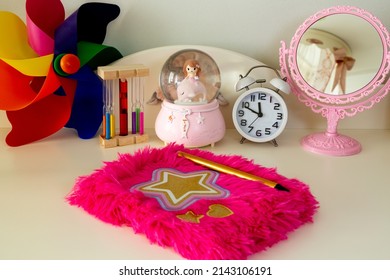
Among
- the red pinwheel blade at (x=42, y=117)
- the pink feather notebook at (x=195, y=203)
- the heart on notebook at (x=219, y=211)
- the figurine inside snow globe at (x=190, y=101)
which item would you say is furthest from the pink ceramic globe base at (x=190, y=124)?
the heart on notebook at (x=219, y=211)

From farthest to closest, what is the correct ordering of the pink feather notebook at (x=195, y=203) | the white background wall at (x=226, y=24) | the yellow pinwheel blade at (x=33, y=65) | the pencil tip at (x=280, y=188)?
the white background wall at (x=226, y=24) < the yellow pinwheel blade at (x=33, y=65) < the pencil tip at (x=280, y=188) < the pink feather notebook at (x=195, y=203)

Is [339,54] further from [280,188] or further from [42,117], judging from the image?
[42,117]

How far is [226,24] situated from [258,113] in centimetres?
25

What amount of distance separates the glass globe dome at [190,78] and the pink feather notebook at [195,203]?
7.0 inches

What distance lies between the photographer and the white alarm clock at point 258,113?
3.84ft

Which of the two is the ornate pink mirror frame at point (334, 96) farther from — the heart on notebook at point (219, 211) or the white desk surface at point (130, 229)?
the heart on notebook at point (219, 211)

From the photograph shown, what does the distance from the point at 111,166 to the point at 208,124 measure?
27 centimetres

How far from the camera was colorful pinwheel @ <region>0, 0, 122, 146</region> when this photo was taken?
1.15 metres

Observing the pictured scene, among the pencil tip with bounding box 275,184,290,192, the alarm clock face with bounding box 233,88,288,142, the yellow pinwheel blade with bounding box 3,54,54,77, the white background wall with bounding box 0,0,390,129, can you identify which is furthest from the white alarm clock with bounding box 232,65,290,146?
the yellow pinwheel blade with bounding box 3,54,54,77

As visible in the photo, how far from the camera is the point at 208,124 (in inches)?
45.1

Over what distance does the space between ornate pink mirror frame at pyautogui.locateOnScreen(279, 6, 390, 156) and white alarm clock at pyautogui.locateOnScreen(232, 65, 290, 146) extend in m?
0.05

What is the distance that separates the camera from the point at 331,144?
116 centimetres

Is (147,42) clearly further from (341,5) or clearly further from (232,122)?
(341,5)
